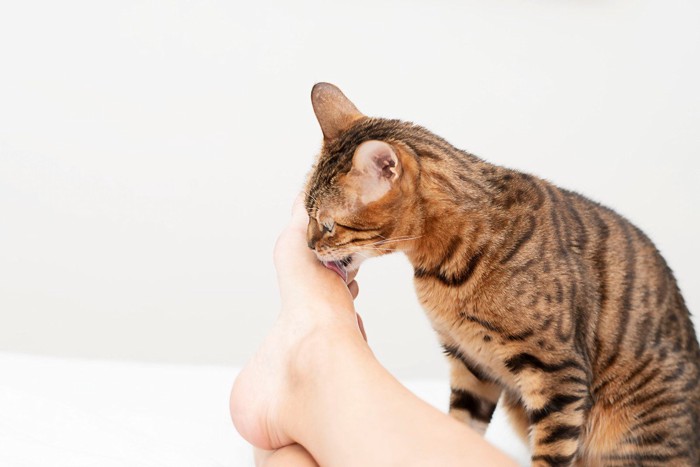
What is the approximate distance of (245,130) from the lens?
2.44 metres

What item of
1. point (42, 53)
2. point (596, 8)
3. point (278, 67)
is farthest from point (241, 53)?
point (596, 8)

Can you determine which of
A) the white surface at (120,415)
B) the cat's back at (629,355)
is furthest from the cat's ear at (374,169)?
the white surface at (120,415)

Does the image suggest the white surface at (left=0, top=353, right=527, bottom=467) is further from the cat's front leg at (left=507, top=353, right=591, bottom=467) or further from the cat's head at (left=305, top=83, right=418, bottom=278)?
the cat's head at (left=305, top=83, right=418, bottom=278)

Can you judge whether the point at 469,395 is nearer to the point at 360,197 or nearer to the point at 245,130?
the point at 360,197

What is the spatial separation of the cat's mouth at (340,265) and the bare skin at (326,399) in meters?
0.02

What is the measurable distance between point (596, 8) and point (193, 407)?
1692mm

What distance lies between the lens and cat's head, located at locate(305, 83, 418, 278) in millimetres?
1373

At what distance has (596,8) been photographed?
2475 millimetres

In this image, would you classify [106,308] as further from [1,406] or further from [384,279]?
[1,406]

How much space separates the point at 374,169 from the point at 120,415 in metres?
0.73

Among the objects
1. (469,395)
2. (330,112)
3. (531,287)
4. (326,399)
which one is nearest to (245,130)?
(330,112)

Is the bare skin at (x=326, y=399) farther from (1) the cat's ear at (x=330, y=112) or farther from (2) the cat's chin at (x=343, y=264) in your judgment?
(1) the cat's ear at (x=330, y=112)

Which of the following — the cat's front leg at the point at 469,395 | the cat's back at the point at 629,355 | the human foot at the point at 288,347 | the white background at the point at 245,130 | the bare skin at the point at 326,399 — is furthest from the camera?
the white background at the point at 245,130

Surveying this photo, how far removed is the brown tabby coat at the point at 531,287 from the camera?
1365mm
